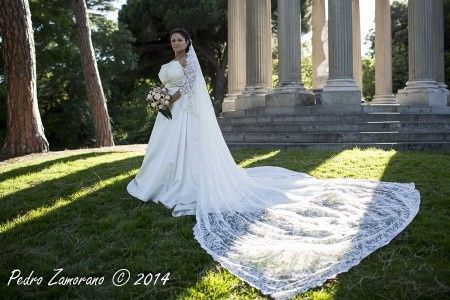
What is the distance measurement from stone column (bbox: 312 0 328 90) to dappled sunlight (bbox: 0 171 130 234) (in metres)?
11.9

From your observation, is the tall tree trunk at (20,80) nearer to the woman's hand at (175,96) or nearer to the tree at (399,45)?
the woman's hand at (175,96)

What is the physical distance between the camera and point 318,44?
19016 millimetres

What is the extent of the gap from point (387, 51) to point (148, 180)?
15222 millimetres

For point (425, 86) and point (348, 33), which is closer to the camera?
point (348, 33)

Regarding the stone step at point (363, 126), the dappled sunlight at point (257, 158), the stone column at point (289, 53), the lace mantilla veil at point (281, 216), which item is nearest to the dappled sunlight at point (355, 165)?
the lace mantilla veil at point (281, 216)

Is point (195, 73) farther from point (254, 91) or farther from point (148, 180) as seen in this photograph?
point (254, 91)

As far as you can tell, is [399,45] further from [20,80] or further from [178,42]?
[178,42]

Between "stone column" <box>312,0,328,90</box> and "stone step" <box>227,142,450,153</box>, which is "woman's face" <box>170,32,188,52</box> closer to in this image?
"stone step" <box>227,142,450,153</box>

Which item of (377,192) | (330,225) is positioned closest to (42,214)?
(330,225)

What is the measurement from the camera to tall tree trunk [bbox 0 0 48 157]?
528 inches

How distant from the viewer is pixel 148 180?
278 inches

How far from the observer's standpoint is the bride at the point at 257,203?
441 cm

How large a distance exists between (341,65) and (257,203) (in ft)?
29.6

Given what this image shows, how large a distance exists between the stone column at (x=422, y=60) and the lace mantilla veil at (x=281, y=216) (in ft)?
29.8
